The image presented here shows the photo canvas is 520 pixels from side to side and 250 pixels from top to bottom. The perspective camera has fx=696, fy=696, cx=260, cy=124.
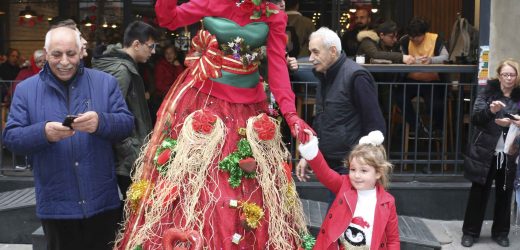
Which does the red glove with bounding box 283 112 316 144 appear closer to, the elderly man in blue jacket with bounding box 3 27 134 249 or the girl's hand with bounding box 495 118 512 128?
the elderly man in blue jacket with bounding box 3 27 134 249

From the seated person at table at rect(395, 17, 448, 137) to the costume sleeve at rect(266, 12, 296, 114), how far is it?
12.2 ft

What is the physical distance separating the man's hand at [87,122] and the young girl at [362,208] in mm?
1087

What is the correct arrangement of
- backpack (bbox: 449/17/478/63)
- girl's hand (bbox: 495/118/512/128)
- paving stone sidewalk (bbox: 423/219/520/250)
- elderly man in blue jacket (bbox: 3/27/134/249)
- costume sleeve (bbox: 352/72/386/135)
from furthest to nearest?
backpack (bbox: 449/17/478/63) < paving stone sidewalk (bbox: 423/219/520/250) < girl's hand (bbox: 495/118/512/128) < costume sleeve (bbox: 352/72/386/135) < elderly man in blue jacket (bbox: 3/27/134/249)

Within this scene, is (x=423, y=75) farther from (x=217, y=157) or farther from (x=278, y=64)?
(x=217, y=157)

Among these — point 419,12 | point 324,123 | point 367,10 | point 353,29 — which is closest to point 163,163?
point 324,123

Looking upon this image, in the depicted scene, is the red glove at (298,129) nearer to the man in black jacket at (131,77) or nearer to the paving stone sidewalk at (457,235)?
the man in black jacket at (131,77)

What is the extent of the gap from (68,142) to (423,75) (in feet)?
17.1

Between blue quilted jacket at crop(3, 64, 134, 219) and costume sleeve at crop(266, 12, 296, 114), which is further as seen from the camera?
costume sleeve at crop(266, 12, 296, 114)

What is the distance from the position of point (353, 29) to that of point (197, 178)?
19.2 feet

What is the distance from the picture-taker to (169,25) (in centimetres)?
392

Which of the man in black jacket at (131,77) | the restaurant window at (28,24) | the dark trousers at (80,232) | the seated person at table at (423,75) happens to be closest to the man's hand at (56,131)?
the dark trousers at (80,232)

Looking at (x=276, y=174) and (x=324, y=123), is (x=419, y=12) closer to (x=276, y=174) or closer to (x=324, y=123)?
(x=324, y=123)

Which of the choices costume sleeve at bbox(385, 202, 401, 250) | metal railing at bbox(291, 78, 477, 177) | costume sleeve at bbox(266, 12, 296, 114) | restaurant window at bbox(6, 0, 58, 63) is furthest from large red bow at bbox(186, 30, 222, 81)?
restaurant window at bbox(6, 0, 58, 63)

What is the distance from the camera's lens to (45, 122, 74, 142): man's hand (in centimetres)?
327
